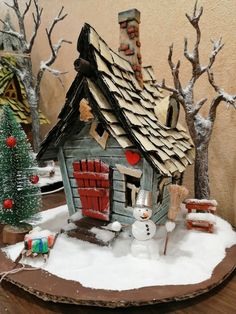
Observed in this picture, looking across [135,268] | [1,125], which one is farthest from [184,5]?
[135,268]

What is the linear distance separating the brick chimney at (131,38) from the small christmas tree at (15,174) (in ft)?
1.95

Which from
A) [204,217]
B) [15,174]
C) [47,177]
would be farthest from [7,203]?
[47,177]

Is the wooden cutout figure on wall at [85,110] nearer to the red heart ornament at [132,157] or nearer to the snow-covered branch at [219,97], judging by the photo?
the red heart ornament at [132,157]

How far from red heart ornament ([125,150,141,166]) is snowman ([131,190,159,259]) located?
0.12 metres

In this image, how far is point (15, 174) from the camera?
1.27 metres

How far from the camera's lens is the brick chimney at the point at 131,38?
1.41 metres

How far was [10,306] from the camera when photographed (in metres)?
0.93

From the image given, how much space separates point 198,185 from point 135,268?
23.5 inches

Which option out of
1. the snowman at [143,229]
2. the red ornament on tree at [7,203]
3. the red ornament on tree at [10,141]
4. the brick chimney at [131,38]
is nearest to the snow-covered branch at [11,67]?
the brick chimney at [131,38]

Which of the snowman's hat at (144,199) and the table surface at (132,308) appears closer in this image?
the table surface at (132,308)

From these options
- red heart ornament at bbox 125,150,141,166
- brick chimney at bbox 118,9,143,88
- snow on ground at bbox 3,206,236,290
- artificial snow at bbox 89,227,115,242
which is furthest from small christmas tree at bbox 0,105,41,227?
brick chimney at bbox 118,9,143,88

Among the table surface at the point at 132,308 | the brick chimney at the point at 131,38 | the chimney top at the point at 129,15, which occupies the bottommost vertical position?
the table surface at the point at 132,308

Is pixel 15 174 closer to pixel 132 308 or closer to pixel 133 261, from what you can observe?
pixel 133 261

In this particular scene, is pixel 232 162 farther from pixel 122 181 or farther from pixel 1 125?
pixel 1 125
